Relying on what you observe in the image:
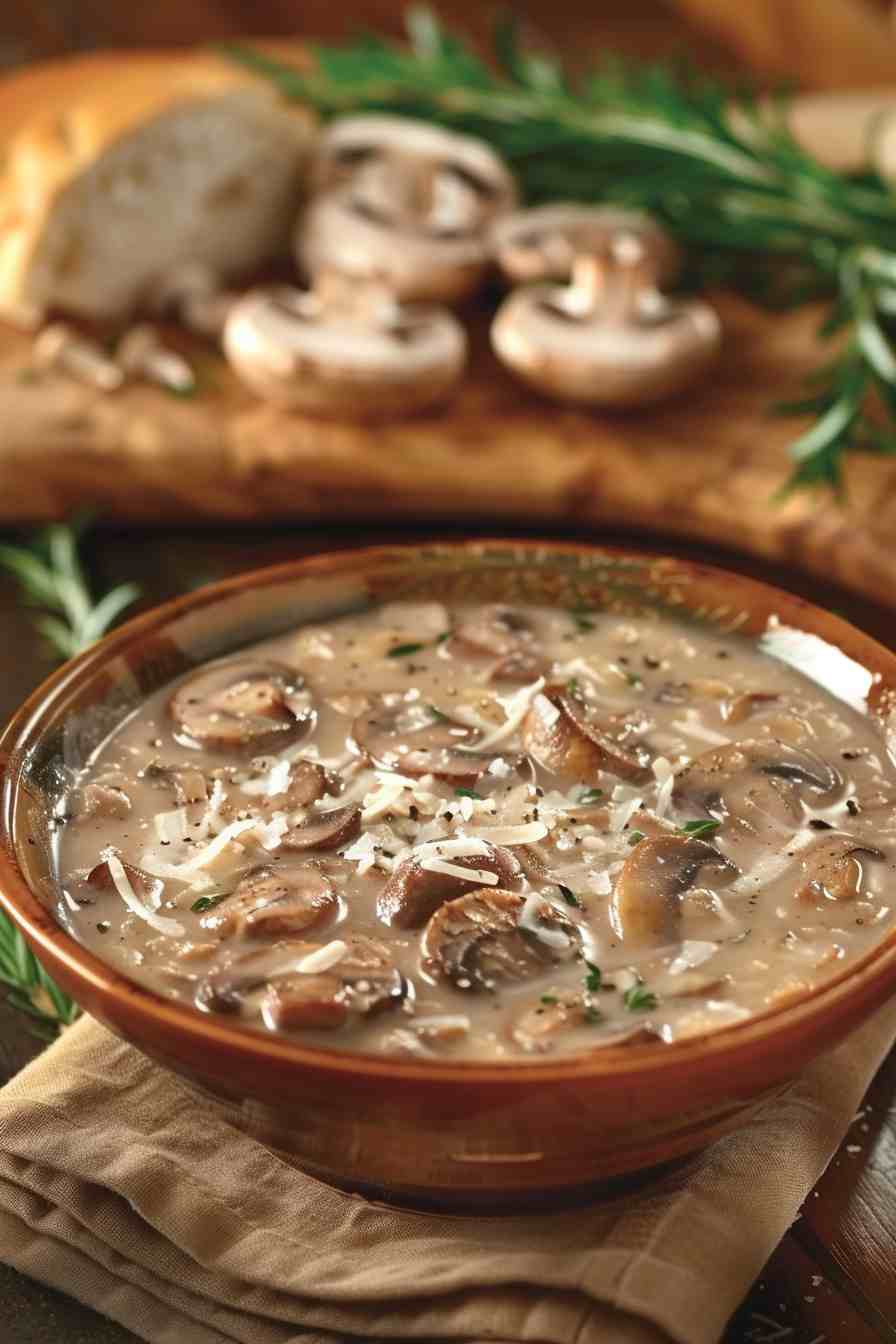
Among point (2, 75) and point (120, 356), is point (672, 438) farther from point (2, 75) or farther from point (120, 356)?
point (2, 75)

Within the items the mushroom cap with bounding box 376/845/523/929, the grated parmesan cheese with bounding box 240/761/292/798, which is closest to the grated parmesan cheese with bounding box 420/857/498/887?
the mushroom cap with bounding box 376/845/523/929

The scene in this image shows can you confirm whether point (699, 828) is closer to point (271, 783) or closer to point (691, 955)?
point (691, 955)

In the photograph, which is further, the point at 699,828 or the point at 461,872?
the point at 699,828

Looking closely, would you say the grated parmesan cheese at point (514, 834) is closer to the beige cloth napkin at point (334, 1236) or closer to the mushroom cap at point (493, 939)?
the mushroom cap at point (493, 939)

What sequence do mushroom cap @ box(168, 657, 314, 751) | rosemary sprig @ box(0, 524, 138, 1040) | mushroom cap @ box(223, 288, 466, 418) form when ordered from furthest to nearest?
mushroom cap @ box(223, 288, 466, 418), rosemary sprig @ box(0, 524, 138, 1040), mushroom cap @ box(168, 657, 314, 751)

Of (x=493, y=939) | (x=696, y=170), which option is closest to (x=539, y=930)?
(x=493, y=939)

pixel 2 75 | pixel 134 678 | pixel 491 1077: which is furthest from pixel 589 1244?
pixel 2 75

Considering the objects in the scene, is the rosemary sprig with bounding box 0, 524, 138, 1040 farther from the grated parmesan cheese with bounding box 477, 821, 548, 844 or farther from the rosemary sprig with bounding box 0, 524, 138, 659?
the grated parmesan cheese with bounding box 477, 821, 548, 844

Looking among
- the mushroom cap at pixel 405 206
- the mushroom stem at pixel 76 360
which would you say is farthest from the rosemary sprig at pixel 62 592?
the mushroom cap at pixel 405 206
